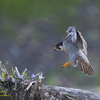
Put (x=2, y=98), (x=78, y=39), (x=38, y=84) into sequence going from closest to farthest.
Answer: (x=38, y=84), (x=2, y=98), (x=78, y=39)

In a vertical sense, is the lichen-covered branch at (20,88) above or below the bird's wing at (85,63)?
below

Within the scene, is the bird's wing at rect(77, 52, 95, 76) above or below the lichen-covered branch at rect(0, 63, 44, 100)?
above

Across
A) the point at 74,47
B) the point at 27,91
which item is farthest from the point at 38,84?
the point at 74,47

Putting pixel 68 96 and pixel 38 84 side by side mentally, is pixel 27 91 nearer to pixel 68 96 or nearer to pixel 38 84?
pixel 38 84

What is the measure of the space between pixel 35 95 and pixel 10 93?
0.16 metres

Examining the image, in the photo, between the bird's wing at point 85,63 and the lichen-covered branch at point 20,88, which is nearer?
the lichen-covered branch at point 20,88

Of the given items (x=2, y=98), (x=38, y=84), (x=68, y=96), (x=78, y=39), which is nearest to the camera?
(x=38, y=84)

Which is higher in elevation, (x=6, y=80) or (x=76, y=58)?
(x=76, y=58)

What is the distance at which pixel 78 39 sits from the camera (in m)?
1.84

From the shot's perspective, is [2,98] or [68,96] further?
[68,96]

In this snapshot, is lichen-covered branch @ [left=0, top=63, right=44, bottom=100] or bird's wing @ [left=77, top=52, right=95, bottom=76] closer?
lichen-covered branch @ [left=0, top=63, right=44, bottom=100]

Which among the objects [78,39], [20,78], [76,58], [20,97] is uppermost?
[78,39]

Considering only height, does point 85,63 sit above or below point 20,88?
above

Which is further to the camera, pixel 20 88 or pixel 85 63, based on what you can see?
pixel 85 63
